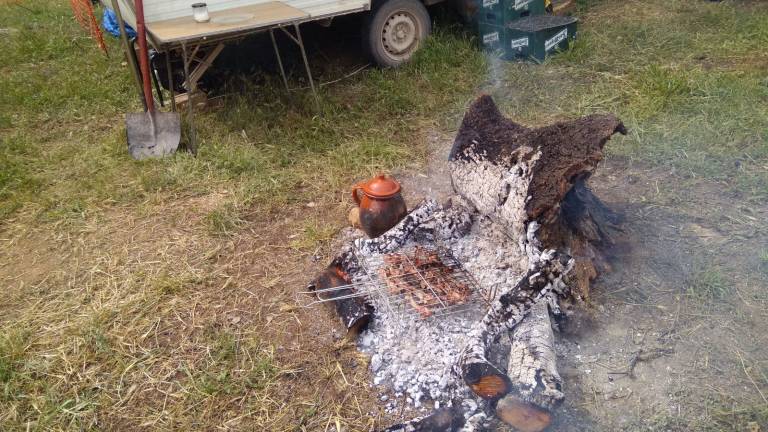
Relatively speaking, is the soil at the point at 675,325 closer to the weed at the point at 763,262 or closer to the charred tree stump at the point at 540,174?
the weed at the point at 763,262

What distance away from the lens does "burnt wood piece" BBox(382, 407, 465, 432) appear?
253cm

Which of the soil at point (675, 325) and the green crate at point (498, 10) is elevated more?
the green crate at point (498, 10)

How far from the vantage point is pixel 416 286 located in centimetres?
332

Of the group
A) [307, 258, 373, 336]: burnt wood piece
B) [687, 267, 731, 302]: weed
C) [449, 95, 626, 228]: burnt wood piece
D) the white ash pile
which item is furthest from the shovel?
[687, 267, 731, 302]: weed

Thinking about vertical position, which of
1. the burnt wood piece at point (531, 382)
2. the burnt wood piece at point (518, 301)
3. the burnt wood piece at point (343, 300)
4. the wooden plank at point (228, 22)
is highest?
the wooden plank at point (228, 22)

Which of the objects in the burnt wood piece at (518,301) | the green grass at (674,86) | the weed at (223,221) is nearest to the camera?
the burnt wood piece at (518,301)

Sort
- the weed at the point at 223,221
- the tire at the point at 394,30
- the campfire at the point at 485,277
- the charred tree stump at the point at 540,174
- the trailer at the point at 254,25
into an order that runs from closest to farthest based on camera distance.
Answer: the campfire at the point at 485,277
the charred tree stump at the point at 540,174
the weed at the point at 223,221
the trailer at the point at 254,25
the tire at the point at 394,30

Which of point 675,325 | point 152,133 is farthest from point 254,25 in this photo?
point 675,325

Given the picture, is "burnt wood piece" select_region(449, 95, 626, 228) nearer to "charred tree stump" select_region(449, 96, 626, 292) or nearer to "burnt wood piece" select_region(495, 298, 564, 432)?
"charred tree stump" select_region(449, 96, 626, 292)

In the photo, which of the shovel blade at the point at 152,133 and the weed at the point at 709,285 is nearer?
the weed at the point at 709,285

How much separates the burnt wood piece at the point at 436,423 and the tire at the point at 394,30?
552cm

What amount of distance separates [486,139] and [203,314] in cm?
215

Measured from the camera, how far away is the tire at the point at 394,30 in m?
7.04

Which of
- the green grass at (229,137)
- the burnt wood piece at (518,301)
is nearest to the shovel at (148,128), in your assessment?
the green grass at (229,137)
